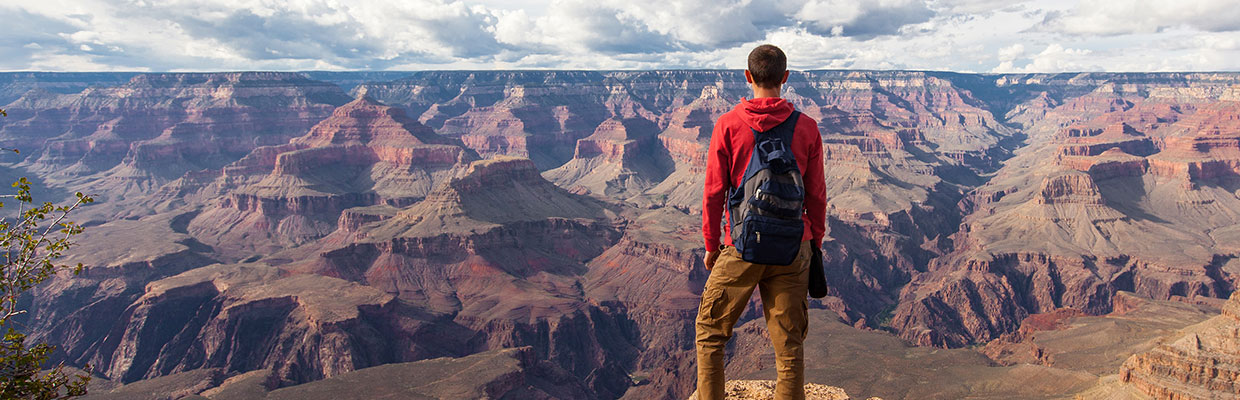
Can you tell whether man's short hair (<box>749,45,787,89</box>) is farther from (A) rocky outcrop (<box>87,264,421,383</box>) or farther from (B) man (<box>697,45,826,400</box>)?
(A) rocky outcrop (<box>87,264,421,383</box>)

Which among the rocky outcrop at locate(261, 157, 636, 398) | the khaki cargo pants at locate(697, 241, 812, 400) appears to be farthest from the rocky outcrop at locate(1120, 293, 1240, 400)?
the khaki cargo pants at locate(697, 241, 812, 400)

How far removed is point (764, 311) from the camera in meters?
13.0

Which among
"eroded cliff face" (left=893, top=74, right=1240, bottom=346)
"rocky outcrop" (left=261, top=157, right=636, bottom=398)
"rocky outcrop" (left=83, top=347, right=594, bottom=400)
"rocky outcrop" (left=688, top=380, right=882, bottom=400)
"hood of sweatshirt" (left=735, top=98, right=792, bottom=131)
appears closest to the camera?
"hood of sweatshirt" (left=735, top=98, right=792, bottom=131)

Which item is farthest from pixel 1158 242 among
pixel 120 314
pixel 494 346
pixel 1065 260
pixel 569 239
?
pixel 120 314

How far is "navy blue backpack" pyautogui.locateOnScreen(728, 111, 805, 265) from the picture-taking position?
1177 centimetres

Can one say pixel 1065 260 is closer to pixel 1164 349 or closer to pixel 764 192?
pixel 1164 349

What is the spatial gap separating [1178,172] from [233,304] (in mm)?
203364

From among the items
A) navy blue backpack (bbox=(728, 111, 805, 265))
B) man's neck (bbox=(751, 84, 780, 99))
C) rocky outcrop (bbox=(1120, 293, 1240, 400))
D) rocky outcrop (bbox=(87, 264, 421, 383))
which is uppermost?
man's neck (bbox=(751, 84, 780, 99))

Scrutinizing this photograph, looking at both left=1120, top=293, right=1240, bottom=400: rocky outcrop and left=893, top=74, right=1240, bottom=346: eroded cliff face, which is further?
left=893, top=74, right=1240, bottom=346: eroded cliff face

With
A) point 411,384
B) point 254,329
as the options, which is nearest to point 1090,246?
point 411,384

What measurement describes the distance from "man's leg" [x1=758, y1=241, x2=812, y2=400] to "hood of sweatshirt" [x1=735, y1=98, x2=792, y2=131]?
232 centimetres

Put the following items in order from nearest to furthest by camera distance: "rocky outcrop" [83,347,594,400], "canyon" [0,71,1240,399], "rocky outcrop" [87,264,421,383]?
"rocky outcrop" [83,347,594,400]
"canyon" [0,71,1240,399]
"rocky outcrop" [87,264,421,383]

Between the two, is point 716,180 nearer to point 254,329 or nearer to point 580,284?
point 254,329

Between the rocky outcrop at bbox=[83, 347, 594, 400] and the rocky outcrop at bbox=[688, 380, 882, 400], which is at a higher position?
the rocky outcrop at bbox=[688, 380, 882, 400]
